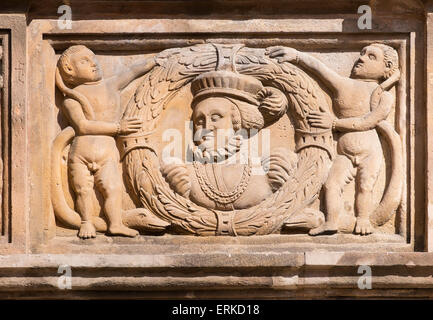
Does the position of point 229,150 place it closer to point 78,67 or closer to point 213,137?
point 213,137

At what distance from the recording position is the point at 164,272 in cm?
580

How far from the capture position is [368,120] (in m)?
5.98

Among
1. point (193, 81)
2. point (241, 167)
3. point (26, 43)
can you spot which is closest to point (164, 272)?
point (241, 167)

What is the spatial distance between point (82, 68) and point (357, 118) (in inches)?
63.8

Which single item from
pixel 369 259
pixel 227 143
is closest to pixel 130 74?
pixel 227 143

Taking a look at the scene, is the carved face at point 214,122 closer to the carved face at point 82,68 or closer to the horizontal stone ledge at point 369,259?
the carved face at point 82,68

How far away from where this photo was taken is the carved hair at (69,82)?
6020 millimetres

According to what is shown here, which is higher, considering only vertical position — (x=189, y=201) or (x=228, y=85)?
(x=228, y=85)

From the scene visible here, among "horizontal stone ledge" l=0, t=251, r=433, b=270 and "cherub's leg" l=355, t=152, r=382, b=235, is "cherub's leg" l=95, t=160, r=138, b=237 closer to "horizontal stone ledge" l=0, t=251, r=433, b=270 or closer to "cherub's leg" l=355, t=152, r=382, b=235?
"horizontal stone ledge" l=0, t=251, r=433, b=270

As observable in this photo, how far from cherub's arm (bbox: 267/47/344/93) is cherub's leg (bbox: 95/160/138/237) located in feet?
3.80

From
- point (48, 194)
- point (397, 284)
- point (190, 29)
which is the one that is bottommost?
point (397, 284)

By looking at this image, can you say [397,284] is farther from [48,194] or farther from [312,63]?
[48,194]

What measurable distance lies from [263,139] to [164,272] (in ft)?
3.17

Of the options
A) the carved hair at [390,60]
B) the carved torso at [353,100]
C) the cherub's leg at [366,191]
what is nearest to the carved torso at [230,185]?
the cherub's leg at [366,191]
